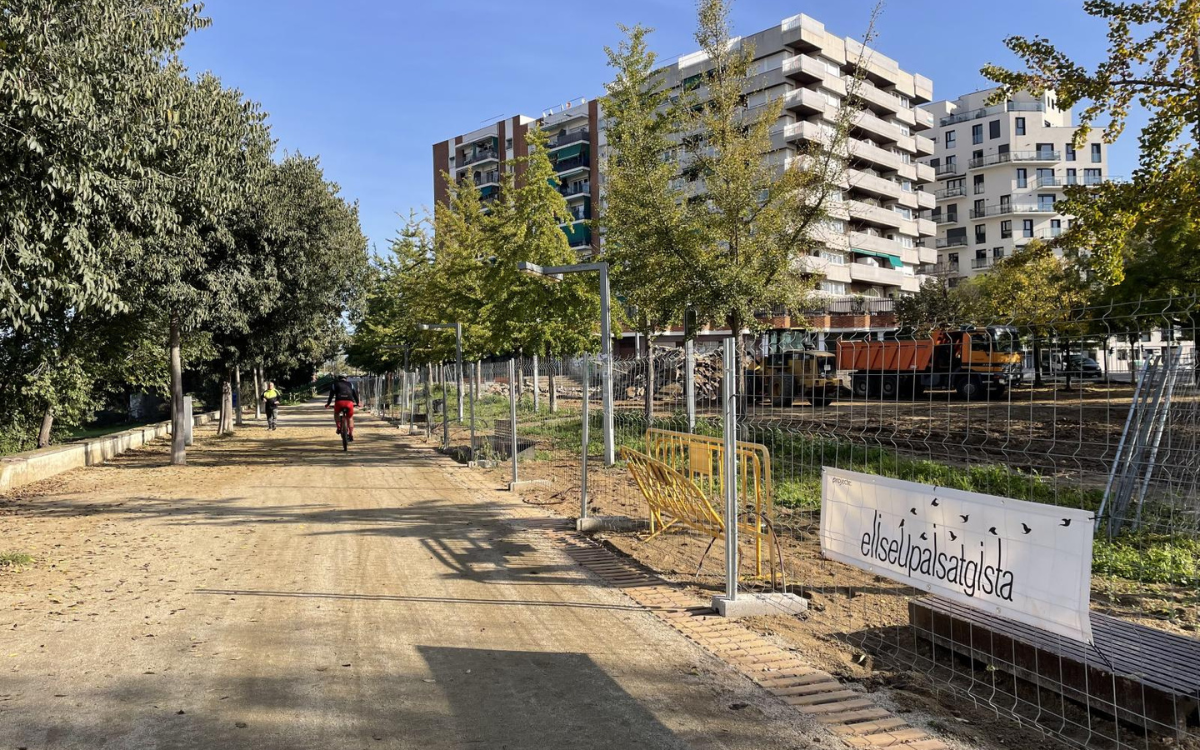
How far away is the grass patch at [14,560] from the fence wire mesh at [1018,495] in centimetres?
551

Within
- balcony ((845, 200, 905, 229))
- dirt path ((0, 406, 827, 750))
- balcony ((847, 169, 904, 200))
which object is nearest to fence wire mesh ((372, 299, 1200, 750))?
dirt path ((0, 406, 827, 750))

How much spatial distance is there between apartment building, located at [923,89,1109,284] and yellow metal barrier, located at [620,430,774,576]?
243ft

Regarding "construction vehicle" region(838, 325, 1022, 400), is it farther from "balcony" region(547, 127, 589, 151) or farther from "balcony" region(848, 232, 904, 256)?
"balcony" region(547, 127, 589, 151)

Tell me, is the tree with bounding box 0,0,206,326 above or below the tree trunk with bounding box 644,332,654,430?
above

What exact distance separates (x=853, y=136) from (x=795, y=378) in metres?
55.8

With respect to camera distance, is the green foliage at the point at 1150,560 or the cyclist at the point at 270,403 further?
the cyclist at the point at 270,403

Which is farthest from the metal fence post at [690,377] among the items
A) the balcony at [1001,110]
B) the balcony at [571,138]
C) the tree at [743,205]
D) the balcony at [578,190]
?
the balcony at [1001,110]

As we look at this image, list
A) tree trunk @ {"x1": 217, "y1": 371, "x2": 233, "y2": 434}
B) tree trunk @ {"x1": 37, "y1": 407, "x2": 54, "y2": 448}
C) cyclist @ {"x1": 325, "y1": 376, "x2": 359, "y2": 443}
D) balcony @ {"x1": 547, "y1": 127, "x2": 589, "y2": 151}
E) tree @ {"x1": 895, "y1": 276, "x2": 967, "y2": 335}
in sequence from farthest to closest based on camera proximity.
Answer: balcony @ {"x1": 547, "y1": 127, "x2": 589, "y2": 151}, tree @ {"x1": 895, "y1": 276, "x2": 967, "y2": 335}, tree trunk @ {"x1": 217, "y1": 371, "x2": 233, "y2": 434}, tree trunk @ {"x1": 37, "y1": 407, "x2": 54, "y2": 448}, cyclist @ {"x1": 325, "y1": 376, "x2": 359, "y2": 443}

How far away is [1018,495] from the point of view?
9.16 metres

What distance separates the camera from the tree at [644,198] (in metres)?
15.2

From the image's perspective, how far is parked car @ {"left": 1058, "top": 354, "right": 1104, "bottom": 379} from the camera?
4.25 meters

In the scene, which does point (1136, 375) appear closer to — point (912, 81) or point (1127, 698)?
point (1127, 698)

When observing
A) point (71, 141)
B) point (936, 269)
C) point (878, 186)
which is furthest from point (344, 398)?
point (936, 269)

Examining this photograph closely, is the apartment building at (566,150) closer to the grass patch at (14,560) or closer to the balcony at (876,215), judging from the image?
the balcony at (876,215)
